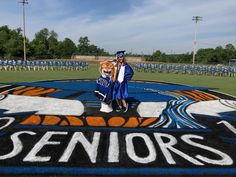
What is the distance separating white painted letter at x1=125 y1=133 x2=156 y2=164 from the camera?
3.82m

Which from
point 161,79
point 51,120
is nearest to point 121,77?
point 51,120

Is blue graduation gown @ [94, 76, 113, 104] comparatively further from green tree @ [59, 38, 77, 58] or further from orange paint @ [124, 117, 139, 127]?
green tree @ [59, 38, 77, 58]

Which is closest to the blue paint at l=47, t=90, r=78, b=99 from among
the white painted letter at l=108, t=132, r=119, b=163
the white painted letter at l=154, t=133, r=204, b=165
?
the white painted letter at l=108, t=132, r=119, b=163

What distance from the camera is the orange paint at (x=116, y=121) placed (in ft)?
18.6

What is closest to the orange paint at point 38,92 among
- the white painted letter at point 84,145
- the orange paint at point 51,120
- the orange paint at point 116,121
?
the orange paint at point 51,120

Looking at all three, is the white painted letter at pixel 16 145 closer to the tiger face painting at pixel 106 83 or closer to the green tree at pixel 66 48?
the tiger face painting at pixel 106 83

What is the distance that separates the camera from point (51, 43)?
76.9 metres

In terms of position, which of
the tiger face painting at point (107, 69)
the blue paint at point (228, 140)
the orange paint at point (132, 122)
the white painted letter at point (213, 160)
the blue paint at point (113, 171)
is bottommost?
the blue paint at point (113, 171)

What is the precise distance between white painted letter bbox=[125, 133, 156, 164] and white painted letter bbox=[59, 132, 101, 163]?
0.60 metres

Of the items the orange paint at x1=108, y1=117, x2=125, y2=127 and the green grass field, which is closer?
the orange paint at x1=108, y1=117, x2=125, y2=127

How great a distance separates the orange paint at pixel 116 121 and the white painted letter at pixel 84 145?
2.40ft

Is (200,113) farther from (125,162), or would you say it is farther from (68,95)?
(68,95)

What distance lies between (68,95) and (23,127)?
13.5ft

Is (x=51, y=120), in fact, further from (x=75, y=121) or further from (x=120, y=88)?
(x=120, y=88)
